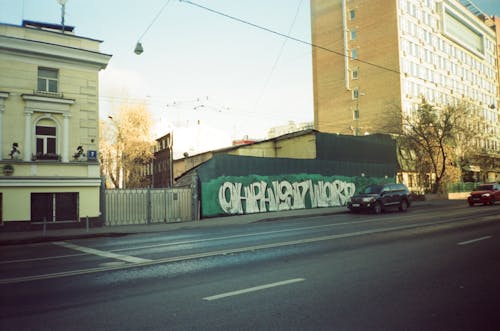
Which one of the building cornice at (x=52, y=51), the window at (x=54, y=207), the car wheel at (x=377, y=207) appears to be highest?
the building cornice at (x=52, y=51)

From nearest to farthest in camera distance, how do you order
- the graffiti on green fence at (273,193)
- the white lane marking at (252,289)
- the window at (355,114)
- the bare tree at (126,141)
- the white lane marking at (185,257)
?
the white lane marking at (252,289), the white lane marking at (185,257), the graffiti on green fence at (273,193), the bare tree at (126,141), the window at (355,114)

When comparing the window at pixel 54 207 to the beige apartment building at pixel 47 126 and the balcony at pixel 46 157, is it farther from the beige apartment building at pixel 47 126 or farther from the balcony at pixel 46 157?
the balcony at pixel 46 157

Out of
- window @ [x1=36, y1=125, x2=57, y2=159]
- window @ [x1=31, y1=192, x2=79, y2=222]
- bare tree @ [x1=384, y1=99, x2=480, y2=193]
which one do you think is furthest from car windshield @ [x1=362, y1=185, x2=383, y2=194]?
bare tree @ [x1=384, y1=99, x2=480, y2=193]

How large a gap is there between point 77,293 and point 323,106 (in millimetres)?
56363

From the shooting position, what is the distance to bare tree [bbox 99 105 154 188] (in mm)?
39469

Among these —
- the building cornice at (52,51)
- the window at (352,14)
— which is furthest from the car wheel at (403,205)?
the window at (352,14)

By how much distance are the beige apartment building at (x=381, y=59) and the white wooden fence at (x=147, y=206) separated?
34.4m

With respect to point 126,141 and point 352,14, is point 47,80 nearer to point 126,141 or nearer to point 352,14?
point 126,141

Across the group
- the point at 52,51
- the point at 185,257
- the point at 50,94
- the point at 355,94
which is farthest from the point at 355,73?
the point at 185,257

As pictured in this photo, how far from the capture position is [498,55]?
271 ft

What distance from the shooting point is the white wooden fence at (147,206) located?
21156mm

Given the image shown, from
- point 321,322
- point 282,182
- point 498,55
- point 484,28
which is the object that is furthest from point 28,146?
point 498,55

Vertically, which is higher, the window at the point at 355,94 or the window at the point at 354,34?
the window at the point at 354,34

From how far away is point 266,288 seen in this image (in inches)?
221
